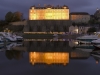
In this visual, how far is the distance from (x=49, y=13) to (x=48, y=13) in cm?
44

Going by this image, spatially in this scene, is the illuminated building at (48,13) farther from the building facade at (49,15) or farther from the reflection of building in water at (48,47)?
the reflection of building in water at (48,47)

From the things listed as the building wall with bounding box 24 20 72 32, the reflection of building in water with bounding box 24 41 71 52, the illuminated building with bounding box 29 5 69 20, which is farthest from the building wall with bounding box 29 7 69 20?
the reflection of building in water with bounding box 24 41 71 52

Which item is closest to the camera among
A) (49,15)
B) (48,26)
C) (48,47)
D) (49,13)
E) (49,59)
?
(49,59)

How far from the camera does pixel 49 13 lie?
3359 inches

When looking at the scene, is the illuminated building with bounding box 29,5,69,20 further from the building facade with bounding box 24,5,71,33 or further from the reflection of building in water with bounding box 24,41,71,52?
the reflection of building in water with bounding box 24,41,71,52

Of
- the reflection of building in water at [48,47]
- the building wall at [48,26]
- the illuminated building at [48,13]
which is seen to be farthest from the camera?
the illuminated building at [48,13]

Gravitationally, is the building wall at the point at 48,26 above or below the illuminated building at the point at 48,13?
below

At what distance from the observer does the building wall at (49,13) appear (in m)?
84.9

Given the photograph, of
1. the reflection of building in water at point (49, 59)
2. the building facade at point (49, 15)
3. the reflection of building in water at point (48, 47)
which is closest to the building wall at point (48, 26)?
the building facade at point (49, 15)

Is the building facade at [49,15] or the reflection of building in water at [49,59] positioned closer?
the reflection of building in water at [49,59]

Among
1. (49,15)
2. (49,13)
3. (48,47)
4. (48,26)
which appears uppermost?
(49,13)

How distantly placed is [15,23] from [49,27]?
17.2 metres

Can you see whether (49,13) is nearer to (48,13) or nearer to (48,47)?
(48,13)

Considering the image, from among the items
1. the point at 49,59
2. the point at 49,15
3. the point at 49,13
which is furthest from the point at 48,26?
the point at 49,59
